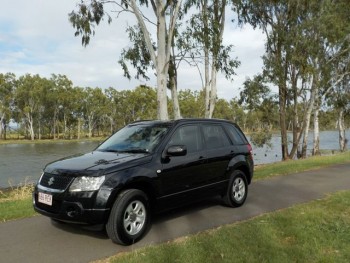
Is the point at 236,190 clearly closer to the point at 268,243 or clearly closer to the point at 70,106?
the point at 268,243

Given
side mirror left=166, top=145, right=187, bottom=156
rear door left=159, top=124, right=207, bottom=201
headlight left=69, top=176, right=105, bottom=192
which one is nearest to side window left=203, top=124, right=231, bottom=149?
rear door left=159, top=124, right=207, bottom=201

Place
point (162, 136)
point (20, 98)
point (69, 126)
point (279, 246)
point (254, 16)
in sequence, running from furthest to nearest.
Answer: point (69, 126), point (20, 98), point (254, 16), point (162, 136), point (279, 246)

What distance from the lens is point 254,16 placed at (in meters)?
25.0

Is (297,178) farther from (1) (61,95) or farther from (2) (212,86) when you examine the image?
(1) (61,95)

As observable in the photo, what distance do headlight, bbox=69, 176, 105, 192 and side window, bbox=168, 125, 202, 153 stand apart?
1.61 m

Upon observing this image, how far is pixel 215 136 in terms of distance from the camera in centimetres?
770

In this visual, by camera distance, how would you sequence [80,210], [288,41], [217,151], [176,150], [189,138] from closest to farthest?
[80,210] < [176,150] < [189,138] < [217,151] < [288,41]

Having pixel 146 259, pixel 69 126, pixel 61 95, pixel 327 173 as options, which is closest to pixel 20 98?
pixel 61 95

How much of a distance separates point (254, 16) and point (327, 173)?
48.4 feet

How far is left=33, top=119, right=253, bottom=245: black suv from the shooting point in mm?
5418

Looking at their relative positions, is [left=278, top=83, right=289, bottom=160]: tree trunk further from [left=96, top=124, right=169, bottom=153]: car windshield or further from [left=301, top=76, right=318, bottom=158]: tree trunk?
[left=96, top=124, right=169, bottom=153]: car windshield

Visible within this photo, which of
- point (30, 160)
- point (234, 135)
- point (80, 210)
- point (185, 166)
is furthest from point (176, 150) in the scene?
point (30, 160)

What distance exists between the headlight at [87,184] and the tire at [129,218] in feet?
1.20

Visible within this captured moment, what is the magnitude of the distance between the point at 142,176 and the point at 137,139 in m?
1.07
